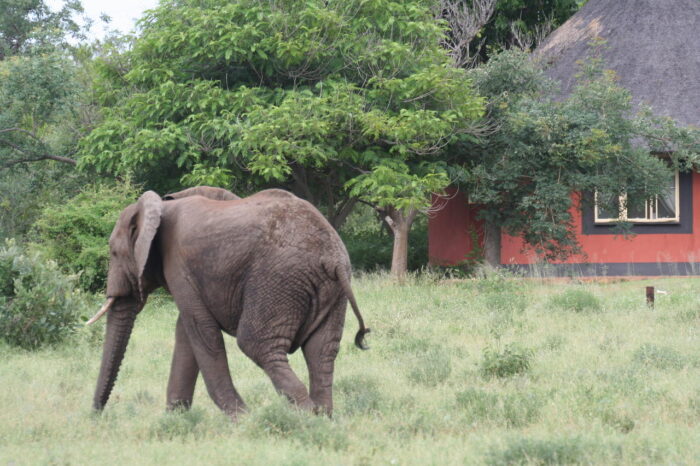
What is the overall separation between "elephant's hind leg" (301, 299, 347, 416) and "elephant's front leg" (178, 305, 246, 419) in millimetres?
682

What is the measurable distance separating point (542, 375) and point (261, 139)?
360 inches

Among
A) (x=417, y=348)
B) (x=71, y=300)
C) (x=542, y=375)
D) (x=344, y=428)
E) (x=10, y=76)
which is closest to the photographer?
(x=344, y=428)

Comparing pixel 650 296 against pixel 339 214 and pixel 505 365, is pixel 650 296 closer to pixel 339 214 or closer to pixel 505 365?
pixel 505 365

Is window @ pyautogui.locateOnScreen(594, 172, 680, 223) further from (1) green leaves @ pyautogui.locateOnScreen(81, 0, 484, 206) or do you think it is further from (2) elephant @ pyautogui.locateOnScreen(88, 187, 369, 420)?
(2) elephant @ pyautogui.locateOnScreen(88, 187, 369, 420)

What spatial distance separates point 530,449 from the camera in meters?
5.71

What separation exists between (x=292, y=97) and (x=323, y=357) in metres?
11.5

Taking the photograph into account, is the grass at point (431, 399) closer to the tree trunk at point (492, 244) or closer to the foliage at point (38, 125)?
the tree trunk at point (492, 244)

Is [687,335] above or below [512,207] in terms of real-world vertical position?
below

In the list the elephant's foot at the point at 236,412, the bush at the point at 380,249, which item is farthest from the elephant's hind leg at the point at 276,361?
the bush at the point at 380,249

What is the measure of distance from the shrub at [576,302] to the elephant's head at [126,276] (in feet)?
26.8

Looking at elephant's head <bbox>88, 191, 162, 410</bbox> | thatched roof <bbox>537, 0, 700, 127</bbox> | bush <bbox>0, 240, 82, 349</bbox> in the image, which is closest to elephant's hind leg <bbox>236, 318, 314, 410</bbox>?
elephant's head <bbox>88, 191, 162, 410</bbox>

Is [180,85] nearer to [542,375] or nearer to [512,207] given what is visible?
[512,207]

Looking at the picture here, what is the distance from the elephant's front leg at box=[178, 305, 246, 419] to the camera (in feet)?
23.2

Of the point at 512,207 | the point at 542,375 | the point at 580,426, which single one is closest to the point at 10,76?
the point at 512,207
